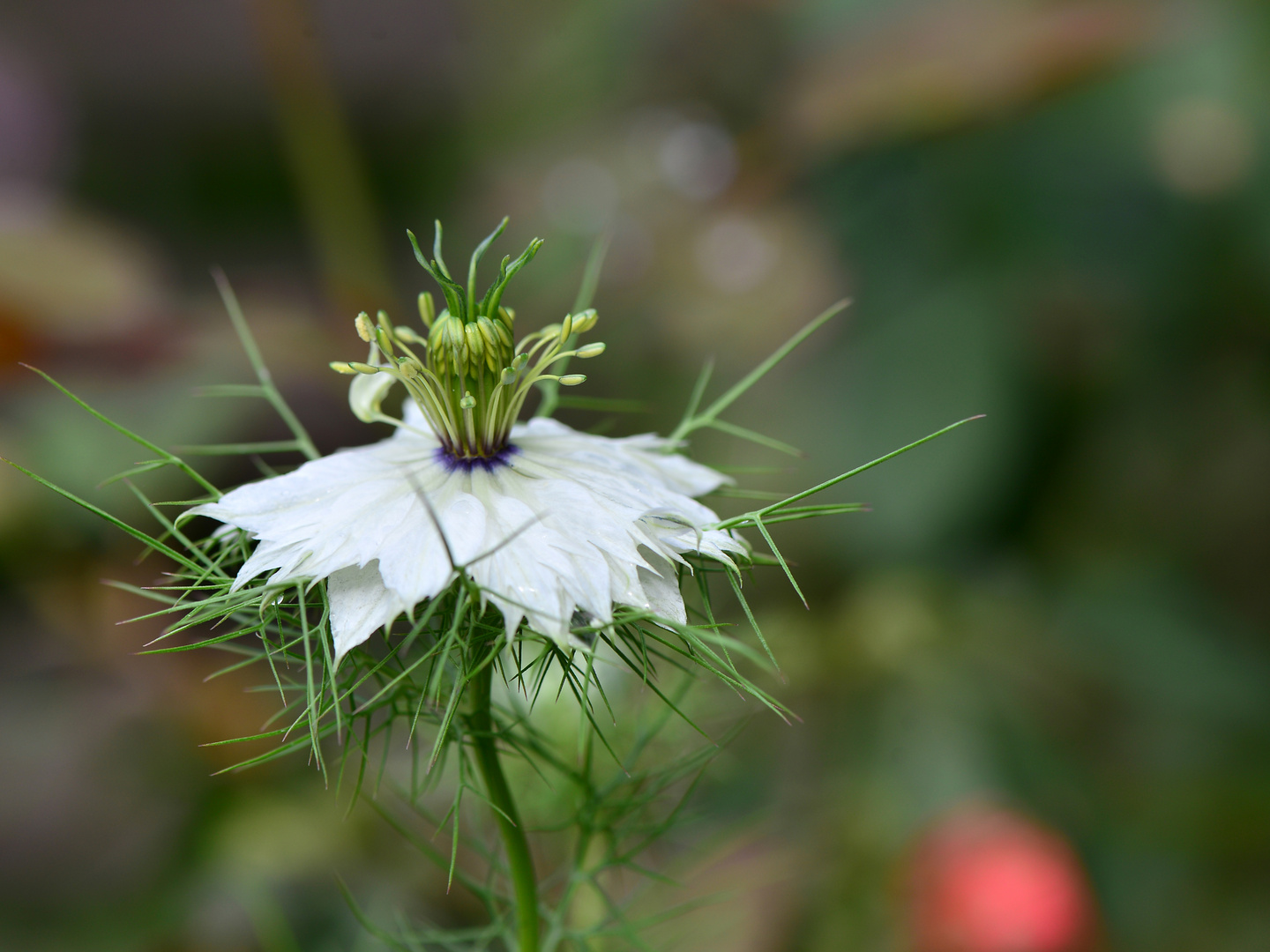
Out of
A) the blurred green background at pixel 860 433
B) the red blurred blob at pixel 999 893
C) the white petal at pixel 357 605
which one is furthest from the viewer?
the blurred green background at pixel 860 433

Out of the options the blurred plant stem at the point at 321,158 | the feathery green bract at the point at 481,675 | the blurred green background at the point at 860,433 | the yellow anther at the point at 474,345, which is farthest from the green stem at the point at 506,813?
the blurred plant stem at the point at 321,158

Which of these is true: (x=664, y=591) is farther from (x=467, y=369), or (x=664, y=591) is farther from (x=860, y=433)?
(x=860, y=433)

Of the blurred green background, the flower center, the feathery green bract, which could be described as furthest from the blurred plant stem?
the flower center

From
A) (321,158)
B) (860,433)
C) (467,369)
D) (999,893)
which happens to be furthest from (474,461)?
(321,158)

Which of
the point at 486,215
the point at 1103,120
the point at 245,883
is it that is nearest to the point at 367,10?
the point at 486,215

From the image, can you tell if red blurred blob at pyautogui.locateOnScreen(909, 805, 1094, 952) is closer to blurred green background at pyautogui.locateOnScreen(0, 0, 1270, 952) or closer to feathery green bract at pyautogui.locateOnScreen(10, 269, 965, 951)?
blurred green background at pyautogui.locateOnScreen(0, 0, 1270, 952)

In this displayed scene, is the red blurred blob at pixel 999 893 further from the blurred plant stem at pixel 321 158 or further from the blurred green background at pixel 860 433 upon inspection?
the blurred plant stem at pixel 321 158
